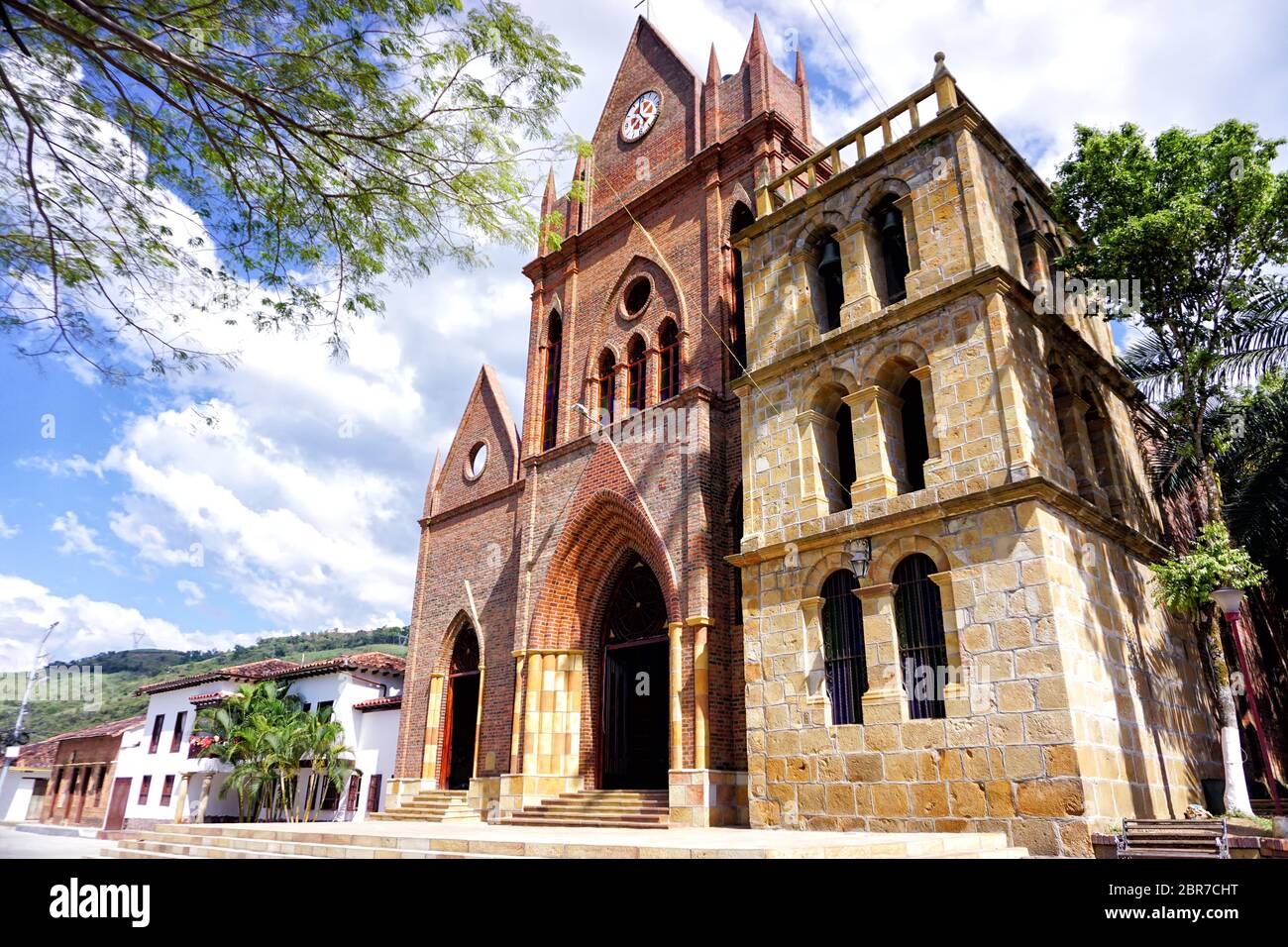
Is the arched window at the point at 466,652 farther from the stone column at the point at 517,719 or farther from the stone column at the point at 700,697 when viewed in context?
the stone column at the point at 700,697

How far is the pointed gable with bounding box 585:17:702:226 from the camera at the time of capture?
18516 millimetres

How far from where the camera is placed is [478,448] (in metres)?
21.9

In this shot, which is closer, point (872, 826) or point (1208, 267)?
point (872, 826)

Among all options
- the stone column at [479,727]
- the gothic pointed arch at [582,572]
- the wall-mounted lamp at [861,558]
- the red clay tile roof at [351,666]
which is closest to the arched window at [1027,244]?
the wall-mounted lamp at [861,558]

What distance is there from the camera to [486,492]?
68.1ft

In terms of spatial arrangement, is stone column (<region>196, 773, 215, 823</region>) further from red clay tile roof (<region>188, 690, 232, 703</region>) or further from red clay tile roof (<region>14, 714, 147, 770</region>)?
red clay tile roof (<region>14, 714, 147, 770</region>)

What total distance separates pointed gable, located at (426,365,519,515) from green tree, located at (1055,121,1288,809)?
43.3 feet

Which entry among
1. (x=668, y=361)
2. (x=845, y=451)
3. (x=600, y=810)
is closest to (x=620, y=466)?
(x=668, y=361)

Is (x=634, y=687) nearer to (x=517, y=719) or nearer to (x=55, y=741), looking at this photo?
(x=517, y=719)
